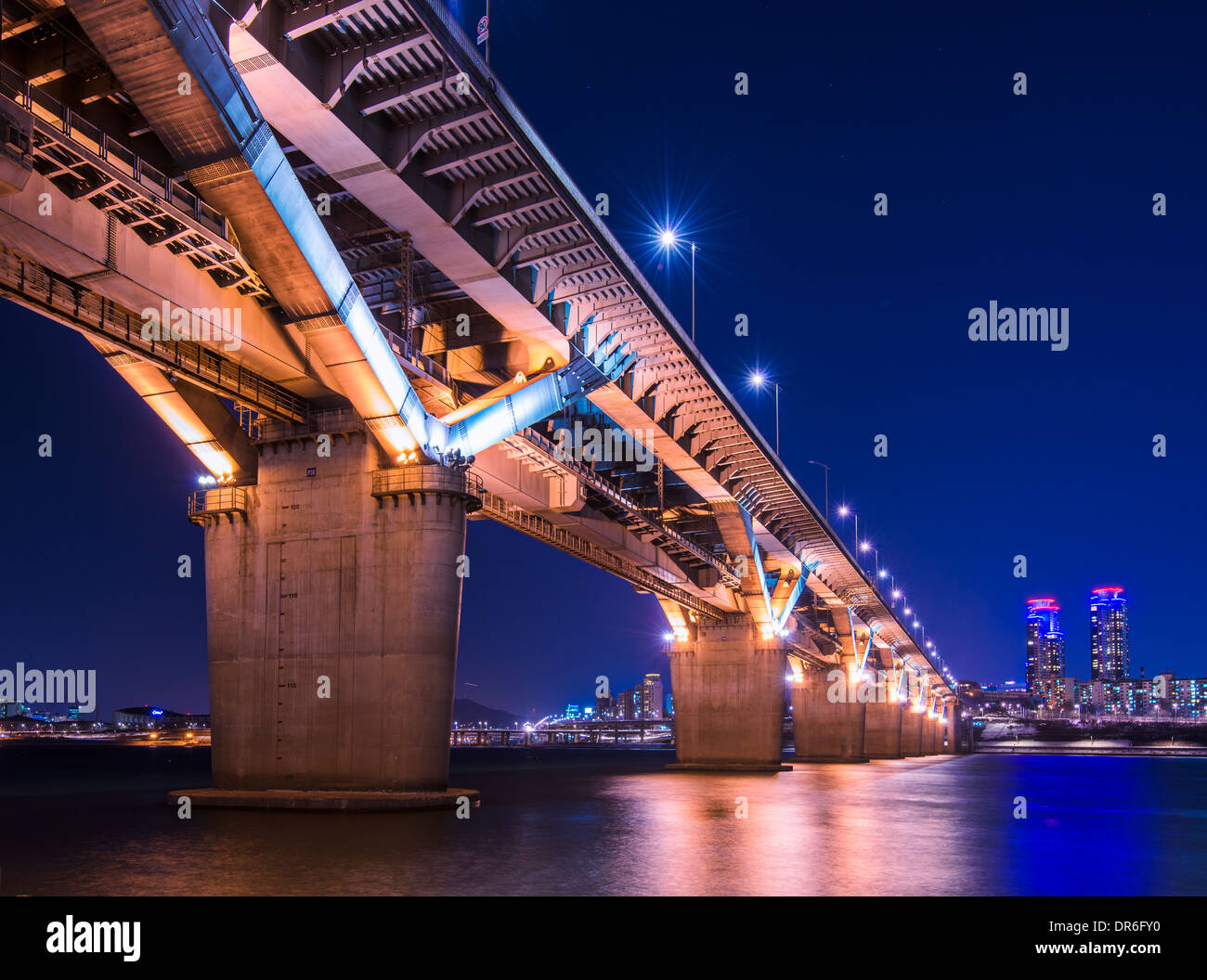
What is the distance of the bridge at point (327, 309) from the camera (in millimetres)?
19109

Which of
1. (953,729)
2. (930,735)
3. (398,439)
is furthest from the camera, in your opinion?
(953,729)

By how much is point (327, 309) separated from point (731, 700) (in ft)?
162

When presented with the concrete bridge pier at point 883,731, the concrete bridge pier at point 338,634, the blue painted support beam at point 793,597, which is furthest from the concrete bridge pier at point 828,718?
the concrete bridge pier at point 338,634

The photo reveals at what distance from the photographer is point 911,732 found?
139 m

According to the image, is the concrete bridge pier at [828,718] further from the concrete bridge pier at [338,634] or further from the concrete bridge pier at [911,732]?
the concrete bridge pier at [338,634]

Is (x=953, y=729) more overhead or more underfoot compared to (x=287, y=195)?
more underfoot

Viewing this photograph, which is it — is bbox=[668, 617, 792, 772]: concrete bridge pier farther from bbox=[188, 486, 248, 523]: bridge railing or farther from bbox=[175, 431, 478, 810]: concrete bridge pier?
bbox=[188, 486, 248, 523]: bridge railing

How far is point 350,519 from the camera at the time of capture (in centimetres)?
2792

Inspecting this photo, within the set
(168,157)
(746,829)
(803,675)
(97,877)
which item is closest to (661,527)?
(746,829)

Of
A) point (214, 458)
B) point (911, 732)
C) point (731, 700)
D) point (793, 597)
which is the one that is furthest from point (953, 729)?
point (214, 458)

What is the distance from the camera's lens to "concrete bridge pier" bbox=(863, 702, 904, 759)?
114625 mm

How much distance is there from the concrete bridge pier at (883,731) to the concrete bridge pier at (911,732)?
19367mm

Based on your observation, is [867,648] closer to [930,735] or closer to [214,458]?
[930,735]
